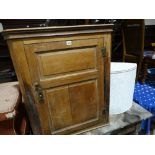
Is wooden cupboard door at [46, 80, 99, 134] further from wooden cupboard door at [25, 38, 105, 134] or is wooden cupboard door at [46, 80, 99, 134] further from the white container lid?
the white container lid

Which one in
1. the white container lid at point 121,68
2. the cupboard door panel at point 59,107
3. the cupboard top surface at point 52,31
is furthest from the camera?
the white container lid at point 121,68

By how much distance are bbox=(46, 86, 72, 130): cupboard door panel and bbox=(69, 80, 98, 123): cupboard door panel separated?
4 cm

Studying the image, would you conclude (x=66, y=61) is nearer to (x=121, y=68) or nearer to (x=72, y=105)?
(x=72, y=105)

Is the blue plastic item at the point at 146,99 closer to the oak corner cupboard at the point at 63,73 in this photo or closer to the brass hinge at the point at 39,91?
the oak corner cupboard at the point at 63,73

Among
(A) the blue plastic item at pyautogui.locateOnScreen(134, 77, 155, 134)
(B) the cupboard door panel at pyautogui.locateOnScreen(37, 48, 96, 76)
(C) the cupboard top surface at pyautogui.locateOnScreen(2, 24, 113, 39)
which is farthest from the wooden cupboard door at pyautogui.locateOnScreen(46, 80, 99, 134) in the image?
(A) the blue plastic item at pyautogui.locateOnScreen(134, 77, 155, 134)

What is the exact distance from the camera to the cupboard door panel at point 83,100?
43.9 inches

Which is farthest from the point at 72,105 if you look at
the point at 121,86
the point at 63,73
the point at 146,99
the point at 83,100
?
the point at 146,99

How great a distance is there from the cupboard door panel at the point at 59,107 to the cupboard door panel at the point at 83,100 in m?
0.04

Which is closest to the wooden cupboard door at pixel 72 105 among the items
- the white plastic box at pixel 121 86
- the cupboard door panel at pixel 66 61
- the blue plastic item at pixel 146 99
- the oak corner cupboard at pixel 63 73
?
the oak corner cupboard at pixel 63 73

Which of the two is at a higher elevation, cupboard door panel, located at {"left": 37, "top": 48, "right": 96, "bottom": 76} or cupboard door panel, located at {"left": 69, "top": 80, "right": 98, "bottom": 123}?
cupboard door panel, located at {"left": 37, "top": 48, "right": 96, "bottom": 76}

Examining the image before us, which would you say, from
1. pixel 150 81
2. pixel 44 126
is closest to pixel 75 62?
pixel 44 126

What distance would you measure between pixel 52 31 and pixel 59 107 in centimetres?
51

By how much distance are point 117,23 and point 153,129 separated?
1767 millimetres

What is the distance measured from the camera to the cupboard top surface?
83 cm
